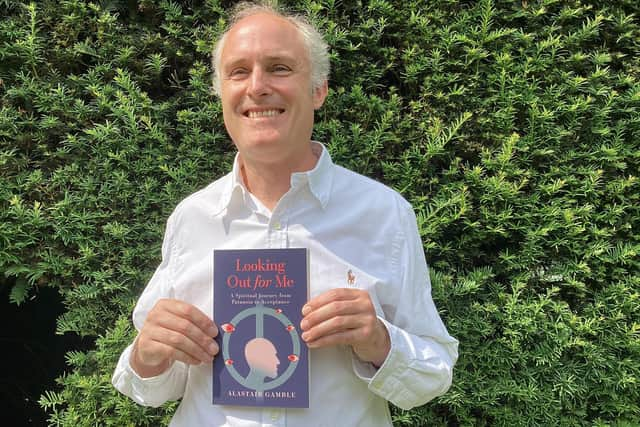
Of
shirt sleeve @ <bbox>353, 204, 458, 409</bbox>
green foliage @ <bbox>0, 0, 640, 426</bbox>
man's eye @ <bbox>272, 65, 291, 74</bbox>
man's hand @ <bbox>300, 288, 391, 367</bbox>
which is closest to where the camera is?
man's hand @ <bbox>300, 288, 391, 367</bbox>

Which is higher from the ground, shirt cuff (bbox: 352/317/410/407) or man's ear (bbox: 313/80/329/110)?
man's ear (bbox: 313/80/329/110)

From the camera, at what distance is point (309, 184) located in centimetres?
151

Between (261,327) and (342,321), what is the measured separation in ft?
0.75

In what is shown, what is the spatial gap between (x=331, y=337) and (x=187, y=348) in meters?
0.40

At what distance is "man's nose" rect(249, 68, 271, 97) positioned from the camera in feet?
4.67

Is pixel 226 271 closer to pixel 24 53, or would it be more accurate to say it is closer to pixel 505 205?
pixel 505 205

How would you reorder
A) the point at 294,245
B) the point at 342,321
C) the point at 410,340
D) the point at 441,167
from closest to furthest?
the point at 342,321
the point at 410,340
the point at 294,245
the point at 441,167

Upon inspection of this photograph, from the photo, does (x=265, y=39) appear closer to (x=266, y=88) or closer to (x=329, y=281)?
(x=266, y=88)

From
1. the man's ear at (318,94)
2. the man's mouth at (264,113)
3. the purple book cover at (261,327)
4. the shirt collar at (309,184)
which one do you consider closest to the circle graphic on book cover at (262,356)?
the purple book cover at (261,327)

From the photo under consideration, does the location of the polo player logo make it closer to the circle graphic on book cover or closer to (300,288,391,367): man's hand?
(300,288,391,367): man's hand

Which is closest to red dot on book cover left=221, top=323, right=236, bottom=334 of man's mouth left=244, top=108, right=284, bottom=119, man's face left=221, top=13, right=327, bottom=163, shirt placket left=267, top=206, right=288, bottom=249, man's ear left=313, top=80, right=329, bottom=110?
shirt placket left=267, top=206, right=288, bottom=249

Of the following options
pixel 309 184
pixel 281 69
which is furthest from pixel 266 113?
pixel 309 184

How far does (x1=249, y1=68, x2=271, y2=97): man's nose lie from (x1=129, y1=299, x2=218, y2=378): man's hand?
0.66m

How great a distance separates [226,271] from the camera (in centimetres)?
132
